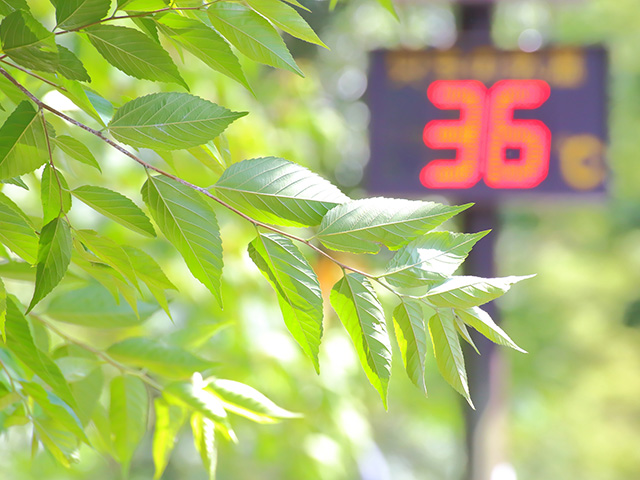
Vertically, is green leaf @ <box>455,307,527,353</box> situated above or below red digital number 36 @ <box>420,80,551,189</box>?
above

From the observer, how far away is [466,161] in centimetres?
174

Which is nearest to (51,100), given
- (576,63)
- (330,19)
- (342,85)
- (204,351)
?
(204,351)

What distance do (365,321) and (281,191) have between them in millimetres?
49

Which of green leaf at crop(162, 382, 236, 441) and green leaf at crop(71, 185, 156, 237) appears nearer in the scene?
green leaf at crop(71, 185, 156, 237)

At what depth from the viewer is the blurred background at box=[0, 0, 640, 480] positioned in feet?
3.84

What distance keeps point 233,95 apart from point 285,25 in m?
0.89

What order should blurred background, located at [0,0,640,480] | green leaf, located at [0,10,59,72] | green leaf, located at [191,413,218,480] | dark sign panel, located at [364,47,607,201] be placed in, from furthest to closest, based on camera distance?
dark sign panel, located at [364,47,607,201], blurred background, located at [0,0,640,480], green leaf, located at [191,413,218,480], green leaf, located at [0,10,59,72]

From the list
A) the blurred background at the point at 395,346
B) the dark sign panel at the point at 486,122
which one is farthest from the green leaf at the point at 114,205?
the dark sign panel at the point at 486,122

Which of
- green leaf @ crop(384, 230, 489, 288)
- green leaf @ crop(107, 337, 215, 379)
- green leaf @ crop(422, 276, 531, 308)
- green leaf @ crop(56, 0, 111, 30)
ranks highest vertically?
green leaf @ crop(56, 0, 111, 30)

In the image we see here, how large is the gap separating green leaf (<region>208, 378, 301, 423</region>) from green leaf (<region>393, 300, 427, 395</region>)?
12 centimetres

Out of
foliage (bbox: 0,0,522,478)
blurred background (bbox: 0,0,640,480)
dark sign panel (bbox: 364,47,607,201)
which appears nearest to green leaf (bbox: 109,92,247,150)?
foliage (bbox: 0,0,522,478)

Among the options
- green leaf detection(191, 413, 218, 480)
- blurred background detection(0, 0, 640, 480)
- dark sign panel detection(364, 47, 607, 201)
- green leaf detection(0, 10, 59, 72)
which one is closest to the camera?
green leaf detection(0, 10, 59, 72)

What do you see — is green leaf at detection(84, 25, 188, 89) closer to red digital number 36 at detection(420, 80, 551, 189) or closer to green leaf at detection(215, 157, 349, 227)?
green leaf at detection(215, 157, 349, 227)

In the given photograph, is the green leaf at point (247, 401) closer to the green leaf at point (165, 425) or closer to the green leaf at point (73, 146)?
the green leaf at point (165, 425)
